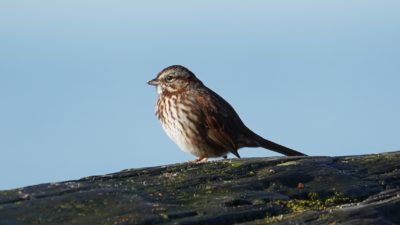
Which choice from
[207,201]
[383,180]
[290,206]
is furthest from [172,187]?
[383,180]

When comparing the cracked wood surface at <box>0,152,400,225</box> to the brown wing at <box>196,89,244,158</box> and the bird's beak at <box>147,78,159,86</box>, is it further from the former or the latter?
the bird's beak at <box>147,78,159,86</box>

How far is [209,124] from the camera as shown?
1155 cm

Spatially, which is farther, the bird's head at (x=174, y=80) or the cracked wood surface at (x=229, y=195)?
the bird's head at (x=174, y=80)

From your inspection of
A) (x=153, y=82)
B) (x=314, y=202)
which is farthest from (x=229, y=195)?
(x=153, y=82)

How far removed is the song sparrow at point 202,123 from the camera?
11445 mm

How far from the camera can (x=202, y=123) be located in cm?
1154

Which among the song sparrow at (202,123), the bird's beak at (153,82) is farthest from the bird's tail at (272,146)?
the bird's beak at (153,82)

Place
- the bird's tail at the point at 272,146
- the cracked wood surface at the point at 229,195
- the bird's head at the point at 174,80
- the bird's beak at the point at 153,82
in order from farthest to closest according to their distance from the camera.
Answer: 1. the bird's beak at the point at 153,82
2. the bird's head at the point at 174,80
3. the bird's tail at the point at 272,146
4. the cracked wood surface at the point at 229,195

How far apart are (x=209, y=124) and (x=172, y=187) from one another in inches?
A: 200

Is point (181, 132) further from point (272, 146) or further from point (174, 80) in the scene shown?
point (272, 146)

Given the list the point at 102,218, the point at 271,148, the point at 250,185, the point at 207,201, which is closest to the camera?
the point at 102,218

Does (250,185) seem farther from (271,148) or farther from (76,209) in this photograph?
(271,148)

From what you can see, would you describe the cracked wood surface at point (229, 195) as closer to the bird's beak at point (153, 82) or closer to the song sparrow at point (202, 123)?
the song sparrow at point (202, 123)

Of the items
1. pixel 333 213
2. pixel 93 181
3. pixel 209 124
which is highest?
pixel 209 124
